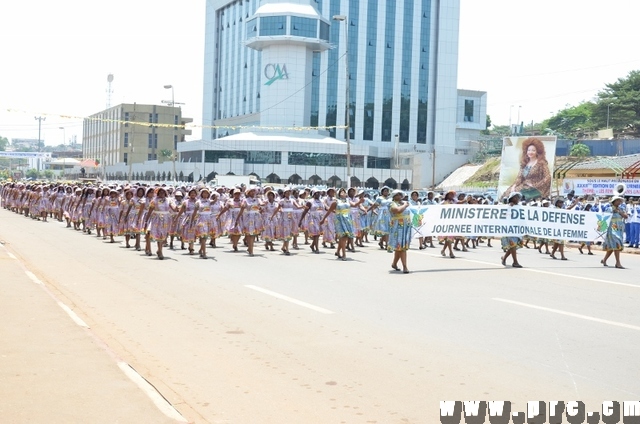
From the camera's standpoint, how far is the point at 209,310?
10.9 metres

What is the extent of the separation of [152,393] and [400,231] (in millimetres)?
10010

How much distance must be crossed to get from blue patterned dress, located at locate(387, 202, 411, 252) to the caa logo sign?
7814 centimetres

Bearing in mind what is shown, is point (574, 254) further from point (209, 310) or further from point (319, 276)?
point (209, 310)

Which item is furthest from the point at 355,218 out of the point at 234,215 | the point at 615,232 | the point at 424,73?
the point at 424,73

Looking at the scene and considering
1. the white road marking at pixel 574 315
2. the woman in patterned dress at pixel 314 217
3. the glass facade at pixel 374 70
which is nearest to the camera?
the white road marking at pixel 574 315

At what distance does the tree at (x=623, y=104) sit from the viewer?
234 feet

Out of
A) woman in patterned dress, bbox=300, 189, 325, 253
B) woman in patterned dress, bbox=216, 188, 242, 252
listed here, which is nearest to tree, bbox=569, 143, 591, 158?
woman in patterned dress, bbox=300, 189, 325, 253

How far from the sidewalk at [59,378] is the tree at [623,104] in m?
70.9

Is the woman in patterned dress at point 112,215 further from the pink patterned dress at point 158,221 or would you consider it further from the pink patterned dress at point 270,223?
the pink patterned dress at point 270,223

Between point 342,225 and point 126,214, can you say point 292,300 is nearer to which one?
point 342,225

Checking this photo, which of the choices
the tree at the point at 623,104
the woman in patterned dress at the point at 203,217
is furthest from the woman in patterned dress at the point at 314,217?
the tree at the point at 623,104

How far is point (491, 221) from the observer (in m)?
18.6

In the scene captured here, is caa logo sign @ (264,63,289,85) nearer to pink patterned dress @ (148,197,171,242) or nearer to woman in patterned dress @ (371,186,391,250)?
woman in patterned dress @ (371,186,391,250)

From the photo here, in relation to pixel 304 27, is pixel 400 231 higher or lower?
lower
